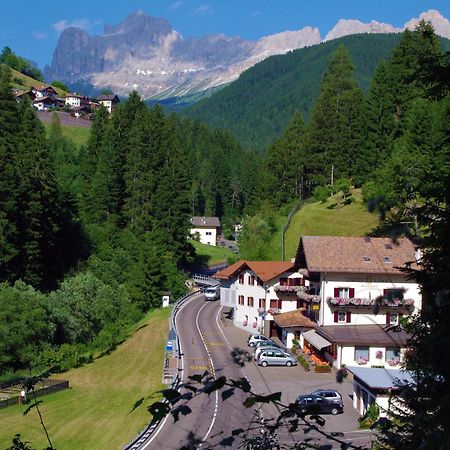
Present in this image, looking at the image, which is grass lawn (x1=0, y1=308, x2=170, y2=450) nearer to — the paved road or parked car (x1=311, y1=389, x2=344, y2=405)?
the paved road

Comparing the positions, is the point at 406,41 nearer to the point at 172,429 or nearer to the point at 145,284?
the point at 145,284

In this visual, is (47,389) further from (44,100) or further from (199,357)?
(44,100)

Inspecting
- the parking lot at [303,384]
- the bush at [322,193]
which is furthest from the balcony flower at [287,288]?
the bush at [322,193]

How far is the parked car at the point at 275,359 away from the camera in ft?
133

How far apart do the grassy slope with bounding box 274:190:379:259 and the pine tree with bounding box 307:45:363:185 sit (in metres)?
5.50

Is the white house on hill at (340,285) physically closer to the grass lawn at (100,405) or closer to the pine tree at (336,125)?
the grass lawn at (100,405)

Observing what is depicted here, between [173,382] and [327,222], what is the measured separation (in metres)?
63.5

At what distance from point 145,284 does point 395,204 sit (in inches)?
2370

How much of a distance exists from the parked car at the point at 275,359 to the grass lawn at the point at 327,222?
2479 cm

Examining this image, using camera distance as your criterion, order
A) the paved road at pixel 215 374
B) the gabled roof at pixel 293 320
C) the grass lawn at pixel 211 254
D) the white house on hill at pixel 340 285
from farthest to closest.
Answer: the grass lawn at pixel 211 254 < the gabled roof at pixel 293 320 < the white house on hill at pixel 340 285 < the paved road at pixel 215 374

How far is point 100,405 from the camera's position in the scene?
35000mm

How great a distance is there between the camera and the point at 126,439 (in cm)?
2839

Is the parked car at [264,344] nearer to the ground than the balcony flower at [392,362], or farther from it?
nearer to the ground

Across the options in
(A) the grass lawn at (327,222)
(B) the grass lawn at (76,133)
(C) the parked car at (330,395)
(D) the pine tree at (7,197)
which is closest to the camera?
(C) the parked car at (330,395)
